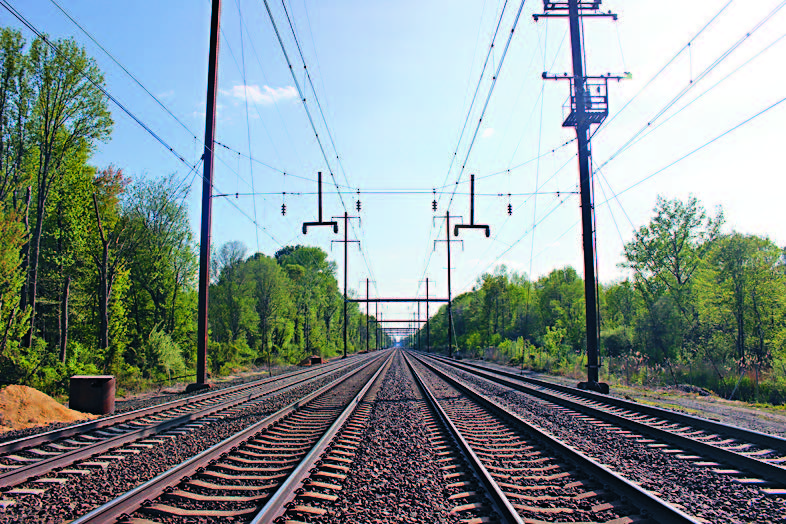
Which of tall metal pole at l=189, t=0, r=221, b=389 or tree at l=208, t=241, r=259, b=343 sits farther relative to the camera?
tree at l=208, t=241, r=259, b=343

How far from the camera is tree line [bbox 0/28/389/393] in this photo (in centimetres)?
1839

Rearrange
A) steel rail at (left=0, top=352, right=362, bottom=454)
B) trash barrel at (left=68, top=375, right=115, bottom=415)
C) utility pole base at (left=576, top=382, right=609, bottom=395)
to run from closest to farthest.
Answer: steel rail at (left=0, top=352, right=362, bottom=454)
trash barrel at (left=68, top=375, right=115, bottom=415)
utility pole base at (left=576, top=382, right=609, bottom=395)

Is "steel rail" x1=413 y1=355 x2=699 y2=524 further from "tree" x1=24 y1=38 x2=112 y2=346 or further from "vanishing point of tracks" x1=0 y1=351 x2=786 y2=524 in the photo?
"tree" x1=24 y1=38 x2=112 y2=346

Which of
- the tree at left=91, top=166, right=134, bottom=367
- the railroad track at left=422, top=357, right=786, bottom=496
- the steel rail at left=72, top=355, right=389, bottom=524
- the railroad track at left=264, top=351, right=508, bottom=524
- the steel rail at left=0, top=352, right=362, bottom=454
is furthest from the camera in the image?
the tree at left=91, top=166, right=134, bottom=367

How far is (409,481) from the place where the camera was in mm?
6105

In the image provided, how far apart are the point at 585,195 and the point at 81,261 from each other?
31.7 metres

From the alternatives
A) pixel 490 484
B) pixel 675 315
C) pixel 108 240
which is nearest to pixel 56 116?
pixel 108 240

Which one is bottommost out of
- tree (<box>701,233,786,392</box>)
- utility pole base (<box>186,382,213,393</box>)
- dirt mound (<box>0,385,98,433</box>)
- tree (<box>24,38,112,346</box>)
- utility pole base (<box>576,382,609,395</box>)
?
utility pole base (<box>186,382,213,393</box>)

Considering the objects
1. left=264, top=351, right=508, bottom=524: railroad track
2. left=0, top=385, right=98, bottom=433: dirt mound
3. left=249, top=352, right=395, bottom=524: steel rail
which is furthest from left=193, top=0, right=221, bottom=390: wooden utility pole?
left=264, top=351, right=508, bottom=524: railroad track

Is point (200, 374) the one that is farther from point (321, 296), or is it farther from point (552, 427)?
point (321, 296)

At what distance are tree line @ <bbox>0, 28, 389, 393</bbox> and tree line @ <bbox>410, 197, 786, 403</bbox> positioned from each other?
78.5 feet

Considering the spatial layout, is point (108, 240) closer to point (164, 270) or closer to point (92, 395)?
point (164, 270)

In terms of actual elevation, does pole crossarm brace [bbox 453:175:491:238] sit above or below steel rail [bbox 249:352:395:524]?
above

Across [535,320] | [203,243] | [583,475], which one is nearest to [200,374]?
[203,243]
